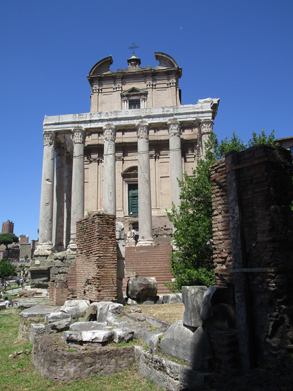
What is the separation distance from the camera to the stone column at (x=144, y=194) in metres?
22.3

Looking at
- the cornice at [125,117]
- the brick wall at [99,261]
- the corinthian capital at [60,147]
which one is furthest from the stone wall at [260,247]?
the corinthian capital at [60,147]

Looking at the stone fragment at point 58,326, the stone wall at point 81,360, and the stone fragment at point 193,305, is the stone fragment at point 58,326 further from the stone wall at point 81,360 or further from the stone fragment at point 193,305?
the stone fragment at point 193,305

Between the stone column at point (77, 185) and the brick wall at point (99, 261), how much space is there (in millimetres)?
10995

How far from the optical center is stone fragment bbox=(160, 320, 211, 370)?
5074 mm

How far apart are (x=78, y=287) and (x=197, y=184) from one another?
6.37m

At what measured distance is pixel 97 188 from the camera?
98.8ft

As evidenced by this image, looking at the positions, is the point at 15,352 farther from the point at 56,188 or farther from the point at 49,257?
the point at 56,188

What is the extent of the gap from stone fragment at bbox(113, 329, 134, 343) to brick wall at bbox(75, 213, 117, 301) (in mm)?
3429

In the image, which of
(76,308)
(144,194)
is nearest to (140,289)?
(76,308)

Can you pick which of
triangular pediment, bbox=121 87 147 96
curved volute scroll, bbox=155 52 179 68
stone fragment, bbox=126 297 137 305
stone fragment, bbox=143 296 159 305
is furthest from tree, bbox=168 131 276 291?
curved volute scroll, bbox=155 52 179 68

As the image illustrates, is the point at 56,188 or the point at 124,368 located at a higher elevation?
the point at 56,188

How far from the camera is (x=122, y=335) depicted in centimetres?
673

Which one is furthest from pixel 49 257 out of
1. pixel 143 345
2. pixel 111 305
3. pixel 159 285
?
pixel 143 345

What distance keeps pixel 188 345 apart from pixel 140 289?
22.8ft
